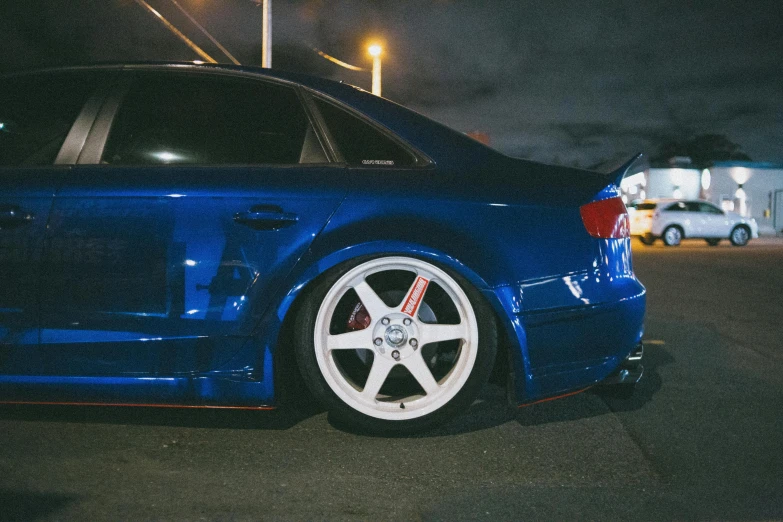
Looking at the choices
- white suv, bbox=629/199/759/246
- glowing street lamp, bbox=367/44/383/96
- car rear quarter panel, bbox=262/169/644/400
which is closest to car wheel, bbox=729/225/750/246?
white suv, bbox=629/199/759/246

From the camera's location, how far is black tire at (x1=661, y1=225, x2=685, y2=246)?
21.9 meters

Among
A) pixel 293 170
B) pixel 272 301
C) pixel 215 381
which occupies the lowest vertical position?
pixel 215 381

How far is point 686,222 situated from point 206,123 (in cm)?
2112

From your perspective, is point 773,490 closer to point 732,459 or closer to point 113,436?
point 732,459

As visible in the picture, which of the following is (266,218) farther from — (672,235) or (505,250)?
(672,235)

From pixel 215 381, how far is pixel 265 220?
655 mm

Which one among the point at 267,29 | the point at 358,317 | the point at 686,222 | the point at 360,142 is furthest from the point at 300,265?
the point at 686,222

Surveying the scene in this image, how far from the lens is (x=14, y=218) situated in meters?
2.86

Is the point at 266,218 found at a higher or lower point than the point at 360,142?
lower

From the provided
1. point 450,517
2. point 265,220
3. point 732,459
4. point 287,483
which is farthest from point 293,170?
point 732,459

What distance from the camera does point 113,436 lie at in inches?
118

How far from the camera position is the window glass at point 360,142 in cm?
299

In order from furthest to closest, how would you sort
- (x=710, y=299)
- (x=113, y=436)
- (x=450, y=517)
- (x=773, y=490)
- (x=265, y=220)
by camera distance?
(x=710, y=299)
(x=113, y=436)
(x=265, y=220)
(x=773, y=490)
(x=450, y=517)

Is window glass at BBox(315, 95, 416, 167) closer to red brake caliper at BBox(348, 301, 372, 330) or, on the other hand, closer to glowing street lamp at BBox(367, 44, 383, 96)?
red brake caliper at BBox(348, 301, 372, 330)
